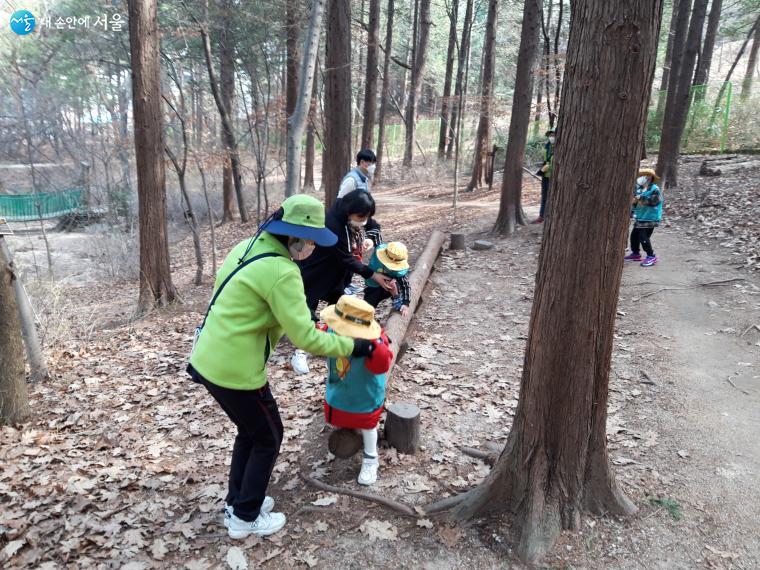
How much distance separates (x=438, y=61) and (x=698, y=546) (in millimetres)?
47802

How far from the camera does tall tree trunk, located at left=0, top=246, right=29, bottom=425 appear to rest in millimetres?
4285

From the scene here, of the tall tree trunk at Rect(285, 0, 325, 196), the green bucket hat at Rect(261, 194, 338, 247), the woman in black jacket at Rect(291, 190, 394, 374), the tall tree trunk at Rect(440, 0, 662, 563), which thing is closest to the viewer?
the tall tree trunk at Rect(440, 0, 662, 563)

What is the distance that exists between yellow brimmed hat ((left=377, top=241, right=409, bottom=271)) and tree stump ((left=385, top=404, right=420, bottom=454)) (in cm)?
133

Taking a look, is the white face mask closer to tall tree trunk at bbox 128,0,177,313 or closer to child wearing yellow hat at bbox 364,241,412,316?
child wearing yellow hat at bbox 364,241,412,316

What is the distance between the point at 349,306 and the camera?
296cm

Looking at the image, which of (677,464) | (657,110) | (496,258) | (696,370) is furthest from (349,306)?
(657,110)

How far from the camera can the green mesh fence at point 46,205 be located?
862 inches

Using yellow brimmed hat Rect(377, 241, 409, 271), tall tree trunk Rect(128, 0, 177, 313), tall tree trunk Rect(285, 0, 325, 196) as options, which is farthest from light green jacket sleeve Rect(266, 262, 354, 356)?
tall tree trunk Rect(128, 0, 177, 313)

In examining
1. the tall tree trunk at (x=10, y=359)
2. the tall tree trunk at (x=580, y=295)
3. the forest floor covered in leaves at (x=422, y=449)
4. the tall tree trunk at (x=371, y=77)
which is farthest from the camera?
the tall tree trunk at (x=371, y=77)

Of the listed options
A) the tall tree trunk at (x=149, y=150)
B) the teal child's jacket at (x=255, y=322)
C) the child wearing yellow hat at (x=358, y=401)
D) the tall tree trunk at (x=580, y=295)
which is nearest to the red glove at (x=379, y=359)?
the teal child's jacket at (x=255, y=322)

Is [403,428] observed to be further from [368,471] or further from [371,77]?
[371,77]

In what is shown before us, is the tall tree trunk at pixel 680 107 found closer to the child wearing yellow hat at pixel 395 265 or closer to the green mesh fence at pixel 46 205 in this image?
the child wearing yellow hat at pixel 395 265

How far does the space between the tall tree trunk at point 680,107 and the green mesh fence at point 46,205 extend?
2208 centimetres

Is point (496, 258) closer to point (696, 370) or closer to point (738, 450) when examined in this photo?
point (696, 370)
